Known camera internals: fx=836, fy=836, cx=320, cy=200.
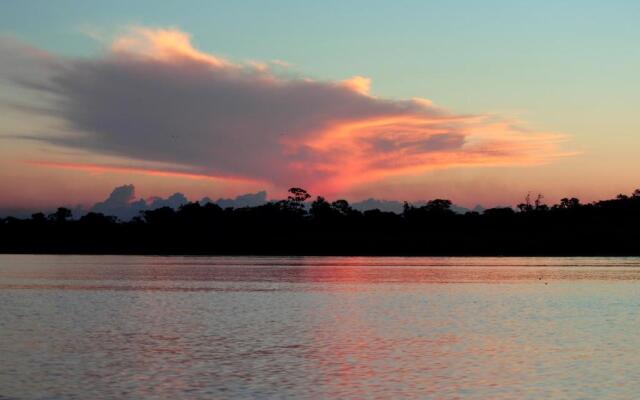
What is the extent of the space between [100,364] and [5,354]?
183 inches

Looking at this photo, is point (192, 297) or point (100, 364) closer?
point (100, 364)

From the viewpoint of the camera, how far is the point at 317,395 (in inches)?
1025

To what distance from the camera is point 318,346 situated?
3788 centimetres

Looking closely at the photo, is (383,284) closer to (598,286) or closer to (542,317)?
(598,286)

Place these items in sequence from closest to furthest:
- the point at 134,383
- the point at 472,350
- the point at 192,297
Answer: the point at 134,383, the point at 472,350, the point at 192,297

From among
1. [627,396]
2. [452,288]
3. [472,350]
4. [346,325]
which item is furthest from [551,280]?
[627,396]

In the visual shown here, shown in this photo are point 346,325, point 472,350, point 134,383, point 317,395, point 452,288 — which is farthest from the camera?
point 452,288

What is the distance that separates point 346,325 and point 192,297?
85.0 ft

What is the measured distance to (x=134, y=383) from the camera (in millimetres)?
27859

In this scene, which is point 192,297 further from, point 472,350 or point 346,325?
point 472,350

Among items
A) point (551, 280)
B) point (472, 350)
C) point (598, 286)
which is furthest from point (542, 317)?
point (551, 280)

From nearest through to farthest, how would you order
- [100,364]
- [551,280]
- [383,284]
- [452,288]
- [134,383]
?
[134,383] < [100,364] < [452,288] < [383,284] < [551,280]

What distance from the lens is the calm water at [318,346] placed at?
89.9 ft

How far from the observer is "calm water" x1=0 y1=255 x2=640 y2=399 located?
27391 mm
